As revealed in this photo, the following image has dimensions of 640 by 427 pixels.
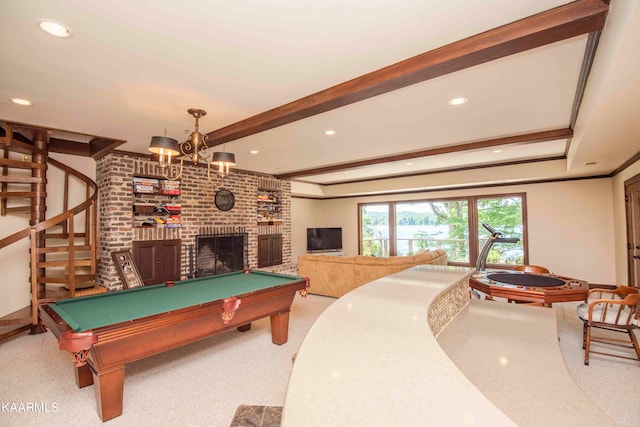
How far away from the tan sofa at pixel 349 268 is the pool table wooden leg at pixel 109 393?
11.3ft

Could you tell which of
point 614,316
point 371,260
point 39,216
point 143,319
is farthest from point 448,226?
point 39,216

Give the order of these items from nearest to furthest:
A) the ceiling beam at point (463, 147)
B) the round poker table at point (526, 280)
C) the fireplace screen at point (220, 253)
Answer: the round poker table at point (526, 280) → the ceiling beam at point (463, 147) → the fireplace screen at point (220, 253)

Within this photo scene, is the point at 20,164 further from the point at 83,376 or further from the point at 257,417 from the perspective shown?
the point at 257,417

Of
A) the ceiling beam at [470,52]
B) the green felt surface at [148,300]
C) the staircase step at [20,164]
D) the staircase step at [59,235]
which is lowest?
the green felt surface at [148,300]

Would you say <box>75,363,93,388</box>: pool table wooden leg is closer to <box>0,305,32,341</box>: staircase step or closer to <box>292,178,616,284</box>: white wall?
<box>0,305,32,341</box>: staircase step

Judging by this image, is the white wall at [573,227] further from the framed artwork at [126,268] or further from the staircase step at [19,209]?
the staircase step at [19,209]

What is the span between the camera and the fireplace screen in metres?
5.76

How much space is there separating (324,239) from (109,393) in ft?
24.2

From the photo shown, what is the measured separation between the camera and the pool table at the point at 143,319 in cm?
192

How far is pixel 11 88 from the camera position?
2635 mm

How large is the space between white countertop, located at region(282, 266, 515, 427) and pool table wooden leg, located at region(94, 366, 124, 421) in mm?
1729

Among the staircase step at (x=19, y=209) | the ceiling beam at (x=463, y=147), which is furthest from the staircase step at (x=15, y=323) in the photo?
the ceiling beam at (x=463, y=147)

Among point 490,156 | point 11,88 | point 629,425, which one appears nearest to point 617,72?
point 629,425

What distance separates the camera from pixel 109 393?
2.06 metres
